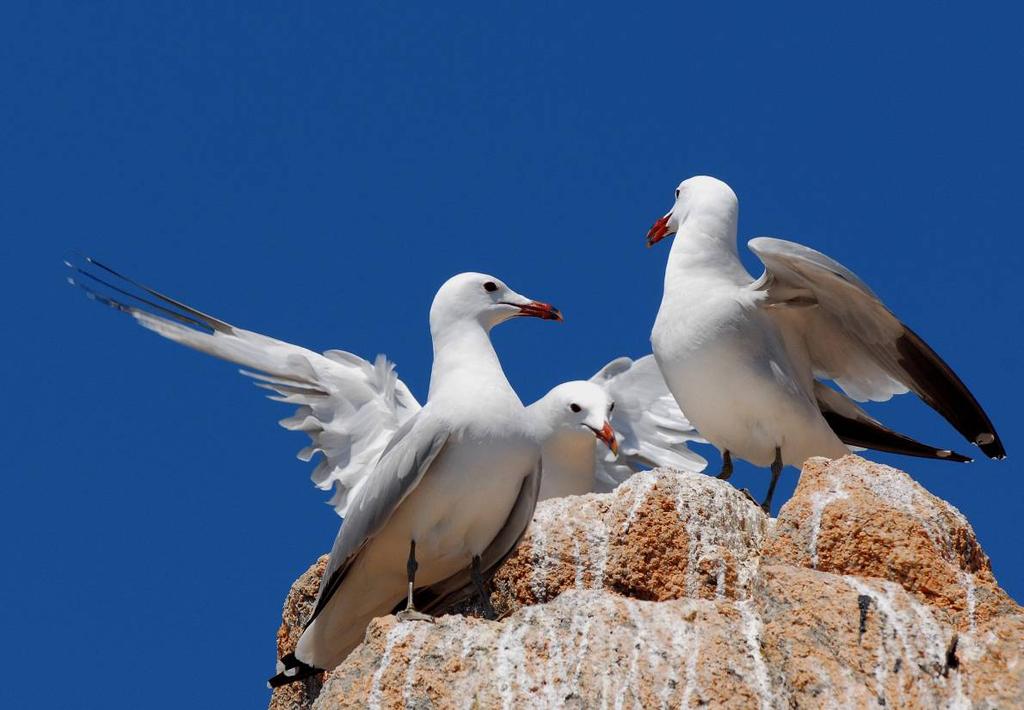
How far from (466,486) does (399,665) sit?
5.13 ft

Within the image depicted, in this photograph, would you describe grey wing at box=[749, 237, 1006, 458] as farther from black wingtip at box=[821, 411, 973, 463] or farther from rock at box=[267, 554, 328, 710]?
rock at box=[267, 554, 328, 710]

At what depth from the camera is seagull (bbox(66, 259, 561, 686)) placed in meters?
10.3

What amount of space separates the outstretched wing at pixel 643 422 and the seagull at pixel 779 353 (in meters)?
2.35

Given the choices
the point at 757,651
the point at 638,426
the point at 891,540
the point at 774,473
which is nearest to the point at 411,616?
the point at 757,651

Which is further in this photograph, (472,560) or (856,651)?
(472,560)

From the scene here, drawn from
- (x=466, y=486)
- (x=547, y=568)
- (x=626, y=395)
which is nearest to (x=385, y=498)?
(x=466, y=486)

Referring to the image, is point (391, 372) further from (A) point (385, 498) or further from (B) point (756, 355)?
(A) point (385, 498)

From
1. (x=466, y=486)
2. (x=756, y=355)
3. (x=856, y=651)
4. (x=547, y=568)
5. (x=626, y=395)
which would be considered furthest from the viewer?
(x=626, y=395)

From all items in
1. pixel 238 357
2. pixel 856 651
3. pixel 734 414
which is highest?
pixel 238 357

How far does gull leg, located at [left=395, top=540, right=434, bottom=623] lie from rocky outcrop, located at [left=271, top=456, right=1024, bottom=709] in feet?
1.18

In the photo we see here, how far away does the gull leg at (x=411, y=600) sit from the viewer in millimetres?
9648

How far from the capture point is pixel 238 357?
14.4 meters

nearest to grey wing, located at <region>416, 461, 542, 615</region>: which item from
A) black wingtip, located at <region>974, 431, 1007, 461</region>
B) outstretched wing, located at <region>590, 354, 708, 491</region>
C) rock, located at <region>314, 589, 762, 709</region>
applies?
rock, located at <region>314, 589, 762, 709</region>

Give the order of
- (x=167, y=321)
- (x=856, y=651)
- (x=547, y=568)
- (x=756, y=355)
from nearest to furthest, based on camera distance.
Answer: (x=856, y=651), (x=547, y=568), (x=756, y=355), (x=167, y=321)
